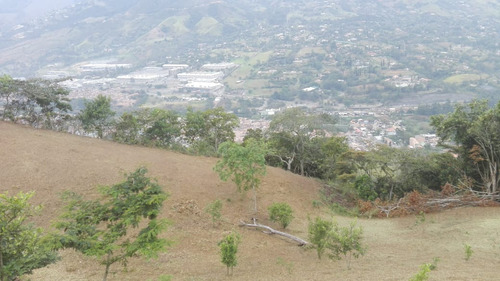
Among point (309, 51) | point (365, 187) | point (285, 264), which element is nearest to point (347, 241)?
point (285, 264)

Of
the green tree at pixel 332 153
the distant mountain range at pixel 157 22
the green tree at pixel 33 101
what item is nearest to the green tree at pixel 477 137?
the green tree at pixel 332 153

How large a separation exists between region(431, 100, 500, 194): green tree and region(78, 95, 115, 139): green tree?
17493 mm

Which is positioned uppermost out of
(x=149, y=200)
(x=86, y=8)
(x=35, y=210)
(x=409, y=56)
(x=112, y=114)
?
(x=86, y=8)

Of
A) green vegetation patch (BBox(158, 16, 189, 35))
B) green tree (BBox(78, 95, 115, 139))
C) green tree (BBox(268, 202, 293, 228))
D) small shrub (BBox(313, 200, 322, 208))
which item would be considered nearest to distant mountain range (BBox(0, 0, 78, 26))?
green vegetation patch (BBox(158, 16, 189, 35))

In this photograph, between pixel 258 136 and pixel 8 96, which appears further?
pixel 258 136

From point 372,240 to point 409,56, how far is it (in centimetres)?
7840

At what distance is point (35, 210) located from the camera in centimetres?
519

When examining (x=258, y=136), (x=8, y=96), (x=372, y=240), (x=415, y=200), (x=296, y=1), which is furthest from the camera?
(x=296, y=1)

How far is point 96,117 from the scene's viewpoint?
2066 centimetres

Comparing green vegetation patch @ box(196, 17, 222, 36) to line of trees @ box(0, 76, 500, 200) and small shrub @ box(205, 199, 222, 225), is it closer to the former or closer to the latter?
line of trees @ box(0, 76, 500, 200)

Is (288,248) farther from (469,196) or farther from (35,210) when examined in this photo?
(469,196)

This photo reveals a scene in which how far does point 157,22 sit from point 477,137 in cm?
12342

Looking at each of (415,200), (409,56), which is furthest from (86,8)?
(415,200)

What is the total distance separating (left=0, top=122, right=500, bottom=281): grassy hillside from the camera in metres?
8.95
